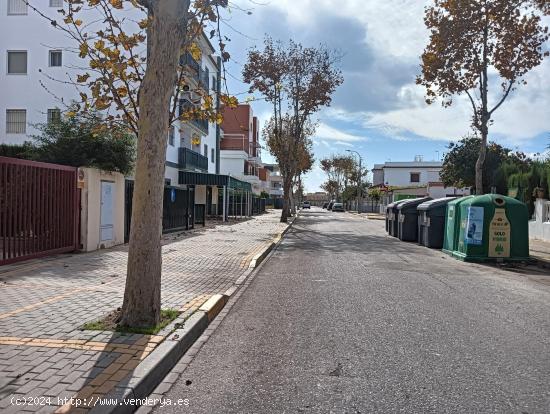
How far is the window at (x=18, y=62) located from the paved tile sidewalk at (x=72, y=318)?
67.5 ft

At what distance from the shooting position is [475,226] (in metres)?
14.3

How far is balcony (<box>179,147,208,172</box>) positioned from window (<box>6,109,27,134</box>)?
8.67 metres

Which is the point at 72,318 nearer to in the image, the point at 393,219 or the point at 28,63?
the point at 393,219

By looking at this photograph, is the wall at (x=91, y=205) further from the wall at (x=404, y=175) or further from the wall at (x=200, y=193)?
the wall at (x=404, y=175)


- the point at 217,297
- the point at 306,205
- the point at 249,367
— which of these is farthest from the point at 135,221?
the point at 306,205

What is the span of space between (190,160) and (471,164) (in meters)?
18.0

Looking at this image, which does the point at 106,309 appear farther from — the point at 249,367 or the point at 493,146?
the point at 493,146

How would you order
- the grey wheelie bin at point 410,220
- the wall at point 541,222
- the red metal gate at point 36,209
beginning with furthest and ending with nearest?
1. the grey wheelie bin at point 410,220
2. the wall at point 541,222
3. the red metal gate at point 36,209

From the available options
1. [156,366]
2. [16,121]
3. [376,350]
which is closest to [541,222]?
[376,350]

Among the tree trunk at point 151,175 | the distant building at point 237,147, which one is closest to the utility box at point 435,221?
the tree trunk at point 151,175

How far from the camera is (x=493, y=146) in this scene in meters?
27.1

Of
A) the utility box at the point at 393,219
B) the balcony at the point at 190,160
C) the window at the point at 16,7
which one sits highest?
the window at the point at 16,7

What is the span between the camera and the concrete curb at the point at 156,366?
389 cm

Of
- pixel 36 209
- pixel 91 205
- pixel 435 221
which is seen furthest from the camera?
pixel 435 221
